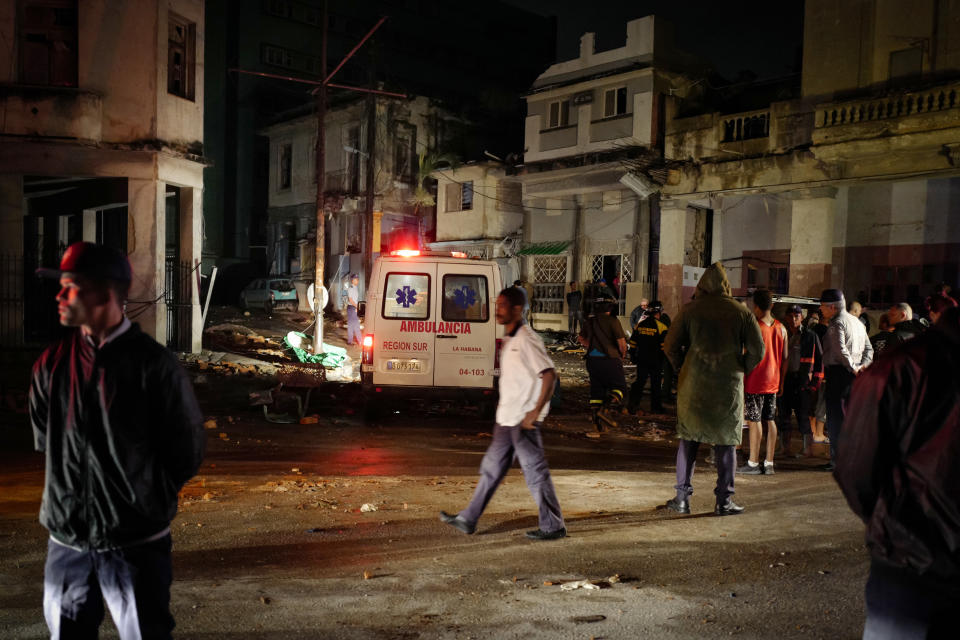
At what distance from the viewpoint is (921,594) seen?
94.7 inches

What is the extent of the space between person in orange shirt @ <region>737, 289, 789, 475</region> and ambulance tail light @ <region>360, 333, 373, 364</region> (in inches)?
194

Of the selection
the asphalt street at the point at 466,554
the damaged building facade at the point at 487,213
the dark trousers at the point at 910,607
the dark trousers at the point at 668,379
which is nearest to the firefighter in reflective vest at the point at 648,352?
the dark trousers at the point at 668,379

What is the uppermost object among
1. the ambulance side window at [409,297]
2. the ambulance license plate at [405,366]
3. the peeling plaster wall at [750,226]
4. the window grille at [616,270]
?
the peeling plaster wall at [750,226]

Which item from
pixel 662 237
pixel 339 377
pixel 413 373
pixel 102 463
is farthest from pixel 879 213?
pixel 102 463

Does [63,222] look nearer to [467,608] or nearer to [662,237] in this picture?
[662,237]

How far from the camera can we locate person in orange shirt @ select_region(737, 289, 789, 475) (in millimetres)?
8234

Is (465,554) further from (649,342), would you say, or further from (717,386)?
(649,342)

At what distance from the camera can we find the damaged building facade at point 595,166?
27188 millimetres

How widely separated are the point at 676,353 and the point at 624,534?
5.43 feet

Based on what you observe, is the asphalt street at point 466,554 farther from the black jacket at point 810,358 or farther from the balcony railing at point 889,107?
the balcony railing at point 889,107

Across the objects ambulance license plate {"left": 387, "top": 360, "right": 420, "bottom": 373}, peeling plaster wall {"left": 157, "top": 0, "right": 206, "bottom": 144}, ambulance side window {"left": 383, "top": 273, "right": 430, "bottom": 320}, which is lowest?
ambulance license plate {"left": 387, "top": 360, "right": 420, "bottom": 373}

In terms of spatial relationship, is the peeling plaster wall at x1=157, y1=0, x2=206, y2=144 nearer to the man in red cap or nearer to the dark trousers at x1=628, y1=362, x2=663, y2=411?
the dark trousers at x1=628, y1=362, x2=663, y2=411

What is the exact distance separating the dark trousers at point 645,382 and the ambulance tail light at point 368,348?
4575mm

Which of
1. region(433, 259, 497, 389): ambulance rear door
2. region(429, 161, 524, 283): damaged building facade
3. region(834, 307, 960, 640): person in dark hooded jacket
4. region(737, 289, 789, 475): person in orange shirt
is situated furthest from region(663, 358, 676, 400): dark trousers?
region(429, 161, 524, 283): damaged building facade
